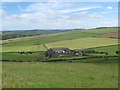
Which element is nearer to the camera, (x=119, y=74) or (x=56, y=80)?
(x=56, y=80)

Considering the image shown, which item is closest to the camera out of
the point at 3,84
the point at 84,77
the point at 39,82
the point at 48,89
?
the point at 48,89

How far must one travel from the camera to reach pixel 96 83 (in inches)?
824

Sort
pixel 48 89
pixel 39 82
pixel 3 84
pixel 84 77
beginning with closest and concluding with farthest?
pixel 48 89
pixel 3 84
pixel 39 82
pixel 84 77

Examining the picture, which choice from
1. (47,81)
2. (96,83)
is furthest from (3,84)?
(96,83)

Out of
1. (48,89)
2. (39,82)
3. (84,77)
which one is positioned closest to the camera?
(48,89)

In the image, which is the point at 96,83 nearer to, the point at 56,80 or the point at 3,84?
the point at 56,80

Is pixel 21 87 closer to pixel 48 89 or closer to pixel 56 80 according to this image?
pixel 48 89

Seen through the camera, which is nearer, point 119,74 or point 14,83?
point 14,83

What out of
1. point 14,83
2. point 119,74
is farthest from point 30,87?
point 119,74

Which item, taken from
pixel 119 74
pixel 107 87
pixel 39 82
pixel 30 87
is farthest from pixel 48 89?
pixel 119 74

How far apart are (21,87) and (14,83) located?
183 cm

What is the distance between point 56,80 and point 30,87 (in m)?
3.72

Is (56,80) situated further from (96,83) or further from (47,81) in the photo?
(96,83)

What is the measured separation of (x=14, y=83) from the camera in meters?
20.4
